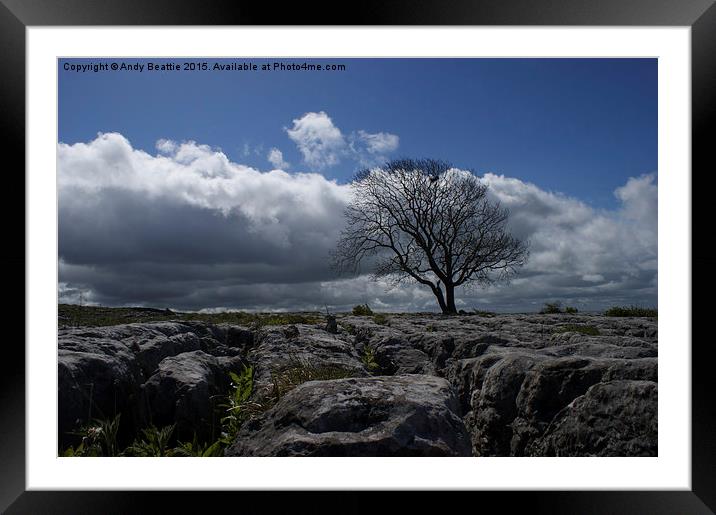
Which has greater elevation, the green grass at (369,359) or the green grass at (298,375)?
the green grass at (298,375)

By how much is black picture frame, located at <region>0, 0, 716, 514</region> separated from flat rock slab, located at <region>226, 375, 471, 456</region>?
2.38ft

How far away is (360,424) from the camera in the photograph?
273cm

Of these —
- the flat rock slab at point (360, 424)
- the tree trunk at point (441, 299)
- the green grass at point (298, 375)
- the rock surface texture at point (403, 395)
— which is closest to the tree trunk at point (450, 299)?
the tree trunk at point (441, 299)

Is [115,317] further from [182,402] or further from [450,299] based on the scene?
[450,299]

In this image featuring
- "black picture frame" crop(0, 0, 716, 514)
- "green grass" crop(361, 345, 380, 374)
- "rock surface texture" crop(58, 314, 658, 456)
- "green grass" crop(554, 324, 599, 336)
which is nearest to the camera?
"rock surface texture" crop(58, 314, 658, 456)

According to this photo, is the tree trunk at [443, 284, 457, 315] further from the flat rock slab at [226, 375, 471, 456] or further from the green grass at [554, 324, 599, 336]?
the flat rock slab at [226, 375, 471, 456]

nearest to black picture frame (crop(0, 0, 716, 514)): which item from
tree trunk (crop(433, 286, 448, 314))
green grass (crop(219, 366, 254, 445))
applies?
green grass (crop(219, 366, 254, 445))

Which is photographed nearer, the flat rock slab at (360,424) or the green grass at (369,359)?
the flat rock slab at (360,424)

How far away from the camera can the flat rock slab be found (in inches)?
102

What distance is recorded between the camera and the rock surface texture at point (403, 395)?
2.72 m

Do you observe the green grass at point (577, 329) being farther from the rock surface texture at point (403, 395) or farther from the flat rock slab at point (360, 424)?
the flat rock slab at point (360, 424)
